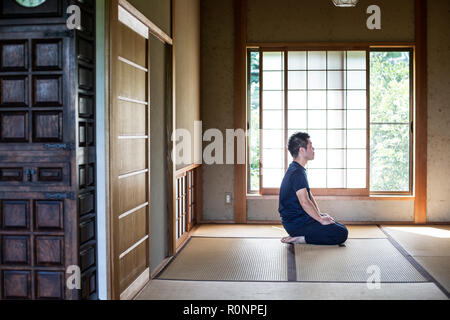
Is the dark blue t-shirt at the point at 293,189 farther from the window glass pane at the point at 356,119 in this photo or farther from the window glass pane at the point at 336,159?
the window glass pane at the point at 356,119

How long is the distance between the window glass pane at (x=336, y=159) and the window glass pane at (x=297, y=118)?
0.48 m

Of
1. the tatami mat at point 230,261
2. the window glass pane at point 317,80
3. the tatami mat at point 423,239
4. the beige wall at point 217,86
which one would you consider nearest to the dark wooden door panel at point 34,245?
the tatami mat at point 230,261

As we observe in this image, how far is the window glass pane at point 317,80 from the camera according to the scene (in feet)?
21.4

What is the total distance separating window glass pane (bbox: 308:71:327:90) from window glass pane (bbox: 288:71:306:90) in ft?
0.24

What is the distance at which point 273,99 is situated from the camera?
659 cm

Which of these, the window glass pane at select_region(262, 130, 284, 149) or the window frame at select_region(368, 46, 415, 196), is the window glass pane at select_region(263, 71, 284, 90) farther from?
the window frame at select_region(368, 46, 415, 196)

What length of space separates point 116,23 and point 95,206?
1.06 meters

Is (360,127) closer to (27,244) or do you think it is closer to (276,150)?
(276,150)

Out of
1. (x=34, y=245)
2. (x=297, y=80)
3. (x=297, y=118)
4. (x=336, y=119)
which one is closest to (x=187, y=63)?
(x=297, y=80)

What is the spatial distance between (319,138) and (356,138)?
0.44 metres

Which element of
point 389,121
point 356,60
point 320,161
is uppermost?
point 356,60

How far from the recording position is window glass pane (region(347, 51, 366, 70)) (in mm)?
Result: 6480

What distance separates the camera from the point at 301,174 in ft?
16.5

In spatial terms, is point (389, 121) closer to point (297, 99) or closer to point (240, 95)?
point (297, 99)
